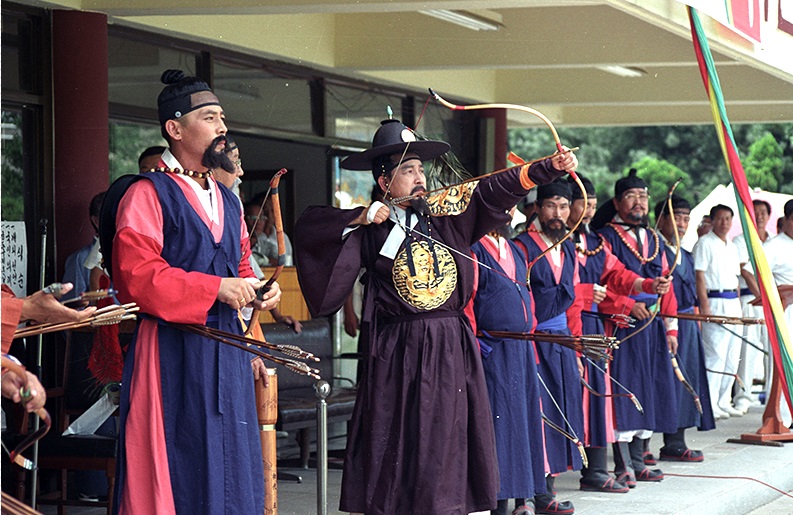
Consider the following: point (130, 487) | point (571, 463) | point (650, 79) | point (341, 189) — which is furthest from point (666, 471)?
point (130, 487)

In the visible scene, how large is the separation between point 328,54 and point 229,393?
473 cm

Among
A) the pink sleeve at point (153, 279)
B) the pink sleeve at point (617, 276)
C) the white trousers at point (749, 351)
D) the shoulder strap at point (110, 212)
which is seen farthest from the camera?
the white trousers at point (749, 351)

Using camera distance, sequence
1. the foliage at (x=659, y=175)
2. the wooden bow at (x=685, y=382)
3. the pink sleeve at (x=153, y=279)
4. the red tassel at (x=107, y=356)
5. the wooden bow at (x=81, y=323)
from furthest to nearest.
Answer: the foliage at (x=659, y=175) → the wooden bow at (x=685, y=382) → the red tassel at (x=107, y=356) → the pink sleeve at (x=153, y=279) → the wooden bow at (x=81, y=323)

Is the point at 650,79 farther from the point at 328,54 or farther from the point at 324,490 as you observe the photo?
the point at 324,490

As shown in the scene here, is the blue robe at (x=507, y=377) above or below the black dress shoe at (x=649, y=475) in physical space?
above

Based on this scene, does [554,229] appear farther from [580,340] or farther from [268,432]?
[268,432]

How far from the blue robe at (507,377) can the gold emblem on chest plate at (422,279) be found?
113 centimetres

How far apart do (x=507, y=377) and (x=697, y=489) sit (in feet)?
5.97

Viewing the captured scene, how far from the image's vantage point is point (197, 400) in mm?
3736

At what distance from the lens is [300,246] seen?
4.79 m

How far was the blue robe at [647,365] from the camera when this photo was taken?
7.35 m

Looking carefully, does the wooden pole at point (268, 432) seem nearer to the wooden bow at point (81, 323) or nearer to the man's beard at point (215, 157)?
the man's beard at point (215, 157)

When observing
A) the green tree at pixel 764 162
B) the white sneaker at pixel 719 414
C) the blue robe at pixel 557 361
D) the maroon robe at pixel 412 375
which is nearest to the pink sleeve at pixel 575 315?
the blue robe at pixel 557 361

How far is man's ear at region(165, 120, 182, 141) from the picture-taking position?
397 centimetres
